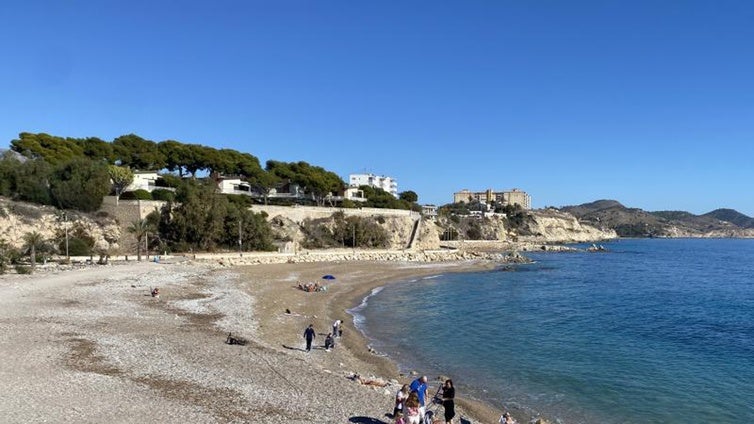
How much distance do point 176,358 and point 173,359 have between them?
161 millimetres

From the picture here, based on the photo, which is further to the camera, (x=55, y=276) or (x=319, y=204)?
(x=319, y=204)

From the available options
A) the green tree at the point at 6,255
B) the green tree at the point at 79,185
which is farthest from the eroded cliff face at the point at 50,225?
the green tree at the point at 6,255

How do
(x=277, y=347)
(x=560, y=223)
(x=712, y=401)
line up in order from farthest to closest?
1. (x=560, y=223)
2. (x=277, y=347)
3. (x=712, y=401)

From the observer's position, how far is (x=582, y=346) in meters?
25.0

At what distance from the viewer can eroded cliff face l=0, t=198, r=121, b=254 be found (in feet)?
146

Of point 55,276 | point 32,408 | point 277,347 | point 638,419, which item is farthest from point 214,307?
point 638,419

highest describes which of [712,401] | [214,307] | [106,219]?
[106,219]

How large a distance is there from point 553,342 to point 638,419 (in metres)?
10.2

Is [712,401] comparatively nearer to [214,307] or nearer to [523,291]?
[214,307]

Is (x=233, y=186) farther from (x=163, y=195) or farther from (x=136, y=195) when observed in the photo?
(x=136, y=195)

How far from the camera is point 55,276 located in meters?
33.5

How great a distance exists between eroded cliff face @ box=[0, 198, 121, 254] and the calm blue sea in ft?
99.5

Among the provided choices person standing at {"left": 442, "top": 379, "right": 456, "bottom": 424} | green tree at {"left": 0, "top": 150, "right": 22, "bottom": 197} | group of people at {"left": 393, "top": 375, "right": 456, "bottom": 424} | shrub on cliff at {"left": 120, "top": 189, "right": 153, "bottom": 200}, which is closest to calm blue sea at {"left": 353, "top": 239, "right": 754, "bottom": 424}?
person standing at {"left": 442, "top": 379, "right": 456, "bottom": 424}

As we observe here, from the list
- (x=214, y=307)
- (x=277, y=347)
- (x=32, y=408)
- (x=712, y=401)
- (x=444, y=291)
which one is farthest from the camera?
(x=444, y=291)
